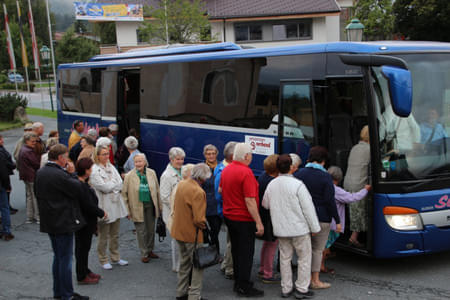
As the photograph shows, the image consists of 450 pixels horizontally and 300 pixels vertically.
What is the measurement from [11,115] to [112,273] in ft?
82.7

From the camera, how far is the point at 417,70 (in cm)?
665

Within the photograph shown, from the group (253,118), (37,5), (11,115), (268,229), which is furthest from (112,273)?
(37,5)

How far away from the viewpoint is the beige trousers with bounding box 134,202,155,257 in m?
7.23

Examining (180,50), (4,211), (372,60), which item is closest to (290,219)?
(372,60)

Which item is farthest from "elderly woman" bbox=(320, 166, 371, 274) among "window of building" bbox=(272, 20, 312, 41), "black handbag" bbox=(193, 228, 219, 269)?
"window of building" bbox=(272, 20, 312, 41)

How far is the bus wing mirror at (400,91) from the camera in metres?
5.68

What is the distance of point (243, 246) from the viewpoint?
19.4ft

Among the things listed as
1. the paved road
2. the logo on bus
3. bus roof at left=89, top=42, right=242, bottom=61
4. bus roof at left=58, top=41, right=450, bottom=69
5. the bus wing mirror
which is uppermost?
bus roof at left=89, top=42, right=242, bottom=61

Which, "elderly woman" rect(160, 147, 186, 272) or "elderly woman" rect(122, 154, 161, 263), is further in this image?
"elderly woman" rect(122, 154, 161, 263)

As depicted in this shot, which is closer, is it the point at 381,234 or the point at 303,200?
the point at 303,200

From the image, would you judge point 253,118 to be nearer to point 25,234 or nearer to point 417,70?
point 417,70

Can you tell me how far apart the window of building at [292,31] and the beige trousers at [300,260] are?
39.3 meters

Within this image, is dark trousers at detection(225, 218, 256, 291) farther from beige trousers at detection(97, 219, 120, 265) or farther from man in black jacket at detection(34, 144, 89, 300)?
beige trousers at detection(97, 219, 120, 265)

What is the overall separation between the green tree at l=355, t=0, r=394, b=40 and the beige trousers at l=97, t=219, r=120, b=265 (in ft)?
104
